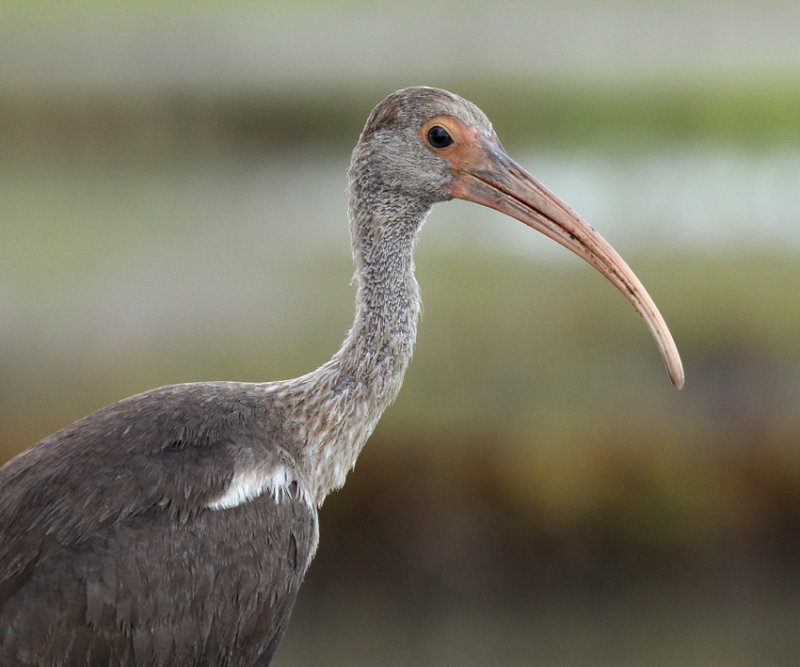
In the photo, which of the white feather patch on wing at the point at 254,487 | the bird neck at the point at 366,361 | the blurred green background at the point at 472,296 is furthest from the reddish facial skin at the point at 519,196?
the blurred green background at the point at 472,296

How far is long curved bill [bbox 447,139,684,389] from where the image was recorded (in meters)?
3.03

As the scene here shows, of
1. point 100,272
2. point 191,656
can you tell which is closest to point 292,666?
point 100,272

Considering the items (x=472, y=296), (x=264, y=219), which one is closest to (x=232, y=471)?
(x=472, y=296)

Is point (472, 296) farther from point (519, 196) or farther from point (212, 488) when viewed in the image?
point (212, 488)

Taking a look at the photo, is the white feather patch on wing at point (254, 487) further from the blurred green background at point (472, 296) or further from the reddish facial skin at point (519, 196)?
the blurred green background at point (472, 296)

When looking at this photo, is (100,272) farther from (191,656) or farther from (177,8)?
(191,656)

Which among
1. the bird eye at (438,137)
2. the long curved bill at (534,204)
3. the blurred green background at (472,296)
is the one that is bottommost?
the long curved bill at (534,204)

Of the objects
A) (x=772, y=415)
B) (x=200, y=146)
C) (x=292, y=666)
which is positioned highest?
(x=200, y=146)

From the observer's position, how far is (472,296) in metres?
7.54

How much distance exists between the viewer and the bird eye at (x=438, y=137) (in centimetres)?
302

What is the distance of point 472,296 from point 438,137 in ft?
14.9

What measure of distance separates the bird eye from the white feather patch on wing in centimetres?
94

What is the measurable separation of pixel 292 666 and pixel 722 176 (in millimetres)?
5229

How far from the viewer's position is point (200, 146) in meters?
8.77
